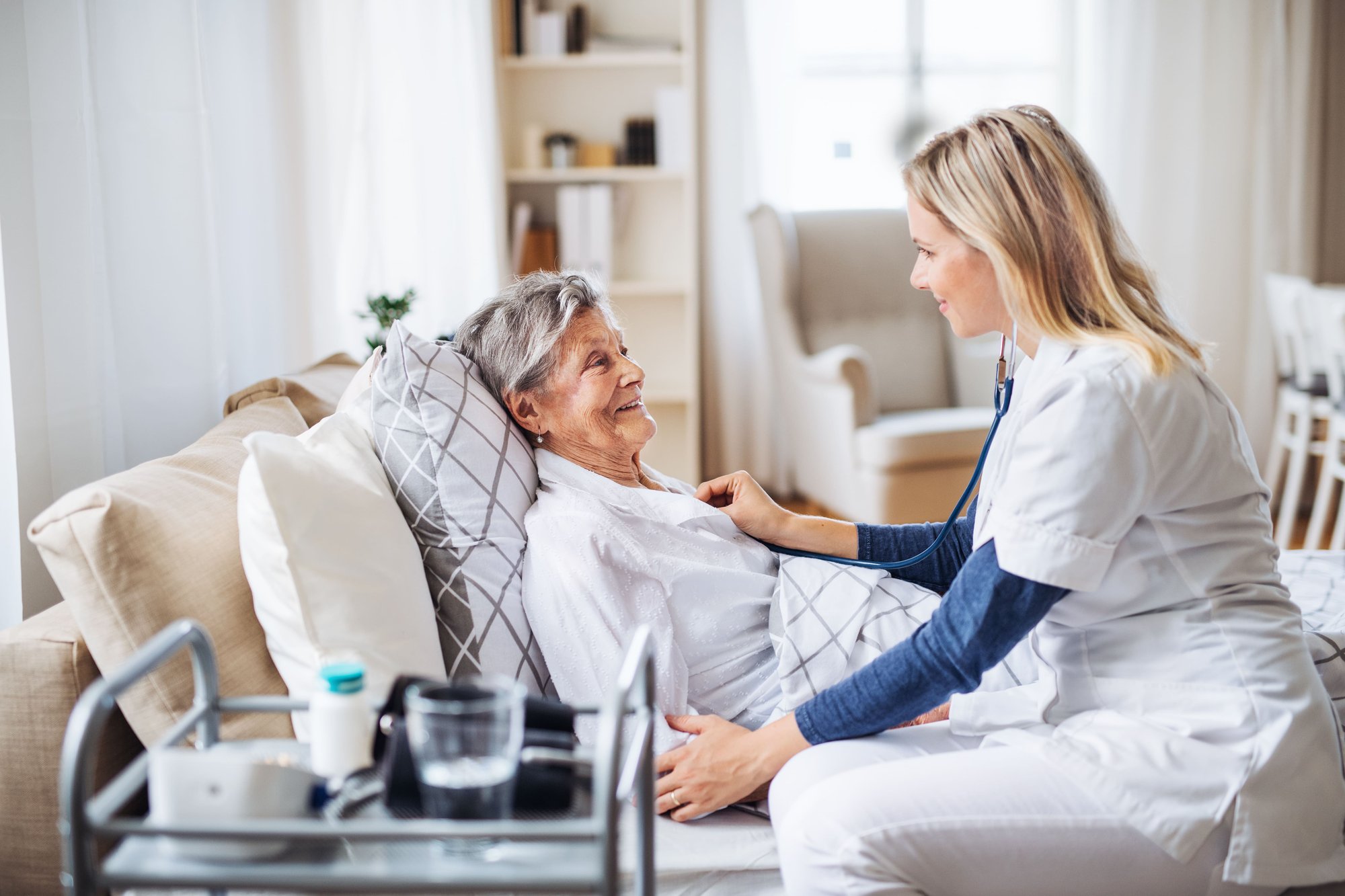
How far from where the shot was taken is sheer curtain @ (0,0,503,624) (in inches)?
57.4

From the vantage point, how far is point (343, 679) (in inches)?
36.6

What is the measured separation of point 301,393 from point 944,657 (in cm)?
111

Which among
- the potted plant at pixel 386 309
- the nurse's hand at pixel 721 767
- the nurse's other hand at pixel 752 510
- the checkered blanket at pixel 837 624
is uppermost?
the potted plant at pixel 386 309

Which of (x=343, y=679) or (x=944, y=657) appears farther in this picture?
(x=944, y=657)

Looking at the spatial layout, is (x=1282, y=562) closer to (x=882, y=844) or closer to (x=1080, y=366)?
(x=1080, y=366)

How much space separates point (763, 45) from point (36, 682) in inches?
153

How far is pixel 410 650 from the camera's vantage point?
1.22 metres

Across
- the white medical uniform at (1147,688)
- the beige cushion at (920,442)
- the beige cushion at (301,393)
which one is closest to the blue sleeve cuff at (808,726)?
the white medical uniform at (1147,688)

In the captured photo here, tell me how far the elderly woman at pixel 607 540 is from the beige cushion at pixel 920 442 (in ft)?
5.96

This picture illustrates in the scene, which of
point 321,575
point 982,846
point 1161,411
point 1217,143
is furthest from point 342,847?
point 1217,143

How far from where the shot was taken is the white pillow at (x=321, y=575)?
3.82ft

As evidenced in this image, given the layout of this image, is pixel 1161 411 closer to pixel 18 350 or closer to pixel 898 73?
pixel 18 350

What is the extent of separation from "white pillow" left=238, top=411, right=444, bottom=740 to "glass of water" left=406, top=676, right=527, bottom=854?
308mm

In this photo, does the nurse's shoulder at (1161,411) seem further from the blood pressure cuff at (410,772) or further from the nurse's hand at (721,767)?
the blood pressure cuff at (410,772)
